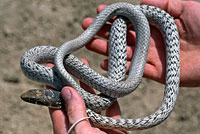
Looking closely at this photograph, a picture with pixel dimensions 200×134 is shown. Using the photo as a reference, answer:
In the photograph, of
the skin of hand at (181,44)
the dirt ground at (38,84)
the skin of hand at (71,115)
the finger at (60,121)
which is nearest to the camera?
the skin of hand at (71,115)

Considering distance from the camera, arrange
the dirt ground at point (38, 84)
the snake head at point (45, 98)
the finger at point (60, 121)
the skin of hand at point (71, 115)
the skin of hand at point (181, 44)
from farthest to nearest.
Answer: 1. the dirt ground at point (38, 84)
2. the skin of hand at point (181, 44)
3. the snake head at point (45, 98)
4. the finger at point (60, 121)
5. the skin of hand at point (71, 115)

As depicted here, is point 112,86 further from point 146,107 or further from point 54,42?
point 54,42

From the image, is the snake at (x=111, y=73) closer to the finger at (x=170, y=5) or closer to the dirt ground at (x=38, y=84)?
the finger at (x=170, y=5)

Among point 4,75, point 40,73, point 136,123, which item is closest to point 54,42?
point 4,75

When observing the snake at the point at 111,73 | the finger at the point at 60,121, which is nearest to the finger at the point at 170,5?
the snake at the point at 111,73

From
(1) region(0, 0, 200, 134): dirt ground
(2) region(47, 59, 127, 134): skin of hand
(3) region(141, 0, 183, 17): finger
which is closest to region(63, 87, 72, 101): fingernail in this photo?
(2) region(47, 59, 127, 134): skin of hand
